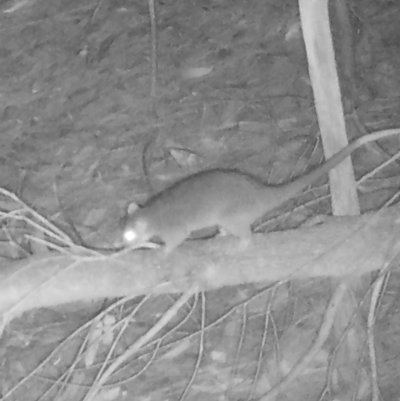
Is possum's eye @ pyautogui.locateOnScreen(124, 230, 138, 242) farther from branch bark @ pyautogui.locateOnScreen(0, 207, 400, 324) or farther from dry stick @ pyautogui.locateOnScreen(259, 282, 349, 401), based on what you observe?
dry stick @ pyautogui.locateOnScreen(259, 282, 349, 401)

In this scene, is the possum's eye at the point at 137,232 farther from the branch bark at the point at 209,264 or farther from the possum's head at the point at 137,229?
the branch bark at the point at 209,264

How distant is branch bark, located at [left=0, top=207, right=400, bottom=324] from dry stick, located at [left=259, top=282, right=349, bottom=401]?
0.08 meters

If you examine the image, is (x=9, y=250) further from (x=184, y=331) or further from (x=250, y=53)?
(x=250, y=53)

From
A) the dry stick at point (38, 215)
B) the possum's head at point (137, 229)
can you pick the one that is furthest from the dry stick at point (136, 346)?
the dry stick at point (38, 215)

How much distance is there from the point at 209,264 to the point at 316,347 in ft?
1.22

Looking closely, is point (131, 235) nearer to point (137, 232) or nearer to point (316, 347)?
point (137, 232)

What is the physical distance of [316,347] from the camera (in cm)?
134

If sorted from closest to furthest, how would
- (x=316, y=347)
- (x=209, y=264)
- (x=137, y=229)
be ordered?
(x=316, y=347), (x=209, y=264), (x=137, y=229)

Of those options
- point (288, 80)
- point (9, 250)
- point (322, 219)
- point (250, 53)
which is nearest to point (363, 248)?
point (322, 219)

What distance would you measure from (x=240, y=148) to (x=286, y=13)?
20.7 inches

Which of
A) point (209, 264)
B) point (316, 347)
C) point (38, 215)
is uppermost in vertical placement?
point (38, 215)

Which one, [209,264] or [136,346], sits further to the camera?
[209,264]

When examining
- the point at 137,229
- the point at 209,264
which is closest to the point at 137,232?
the point at 137,229

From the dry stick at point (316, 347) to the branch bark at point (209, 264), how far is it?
8 centimetres
